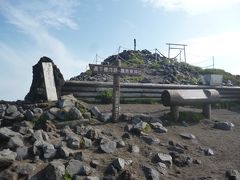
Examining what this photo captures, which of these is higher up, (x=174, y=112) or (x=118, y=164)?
(x=174, y=112)

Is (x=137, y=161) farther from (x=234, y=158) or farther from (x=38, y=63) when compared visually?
(x=38, y=63)

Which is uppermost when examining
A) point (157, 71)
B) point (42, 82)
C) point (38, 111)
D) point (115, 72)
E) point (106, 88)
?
point (157, 71)

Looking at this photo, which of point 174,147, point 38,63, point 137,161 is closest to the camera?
point 137,161

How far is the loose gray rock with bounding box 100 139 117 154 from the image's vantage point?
34.5ft

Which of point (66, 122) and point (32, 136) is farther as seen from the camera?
point (66, 122)

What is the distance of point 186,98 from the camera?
15.2m

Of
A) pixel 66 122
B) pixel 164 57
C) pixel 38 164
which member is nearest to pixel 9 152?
pixel 38 164

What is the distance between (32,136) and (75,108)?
2.53 meters

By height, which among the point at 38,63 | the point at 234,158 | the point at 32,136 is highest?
the point at 38,63

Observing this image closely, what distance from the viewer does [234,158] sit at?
11781mm

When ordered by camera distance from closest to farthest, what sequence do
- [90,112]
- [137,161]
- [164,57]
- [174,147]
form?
[137,161] < [174,147] < [90,112] < [164,57]

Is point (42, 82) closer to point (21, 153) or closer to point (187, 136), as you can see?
point (187, 136)

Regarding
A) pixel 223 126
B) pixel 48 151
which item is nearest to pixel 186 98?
pixel 223 126

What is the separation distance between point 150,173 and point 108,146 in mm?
1471
